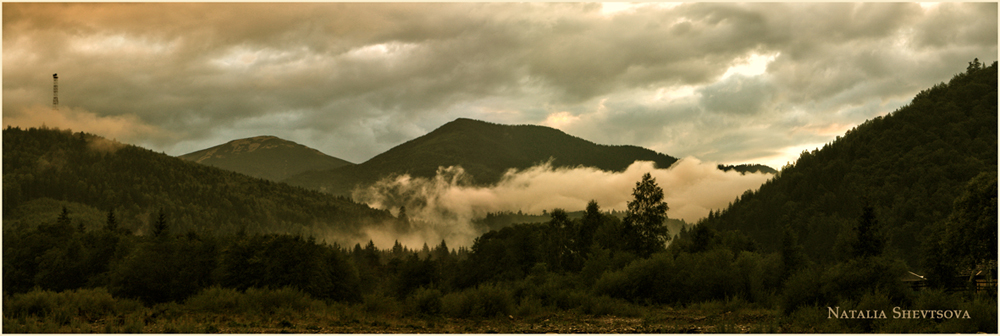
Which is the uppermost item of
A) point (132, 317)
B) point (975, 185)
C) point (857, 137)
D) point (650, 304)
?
point (857, 137)

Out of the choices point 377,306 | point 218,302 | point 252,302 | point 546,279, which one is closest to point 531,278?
point 546,279

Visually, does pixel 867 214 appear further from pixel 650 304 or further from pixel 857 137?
pixel 857 137

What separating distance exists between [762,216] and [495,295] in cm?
14830

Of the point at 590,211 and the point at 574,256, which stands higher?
the point at 590,211

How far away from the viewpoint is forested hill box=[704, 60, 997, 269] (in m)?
131

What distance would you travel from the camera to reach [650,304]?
124 feet

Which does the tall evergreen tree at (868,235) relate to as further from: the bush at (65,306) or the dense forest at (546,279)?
the bush at (65,306)

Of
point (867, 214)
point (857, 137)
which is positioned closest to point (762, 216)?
point (857, 137)

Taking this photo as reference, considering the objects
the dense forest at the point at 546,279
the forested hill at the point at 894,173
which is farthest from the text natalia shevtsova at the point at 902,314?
the forested hill at the point at 894,173

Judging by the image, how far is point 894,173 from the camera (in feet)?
498

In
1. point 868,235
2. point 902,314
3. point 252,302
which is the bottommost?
point 902,314

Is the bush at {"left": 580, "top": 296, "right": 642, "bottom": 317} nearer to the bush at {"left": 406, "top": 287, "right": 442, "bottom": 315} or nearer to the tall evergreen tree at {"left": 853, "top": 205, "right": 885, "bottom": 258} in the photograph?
the bush at {"left": 406, "top": 287, "right": 442, "bottom": 315}

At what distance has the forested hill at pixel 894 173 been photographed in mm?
131125

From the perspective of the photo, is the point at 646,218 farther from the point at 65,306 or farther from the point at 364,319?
the point at 65,306
